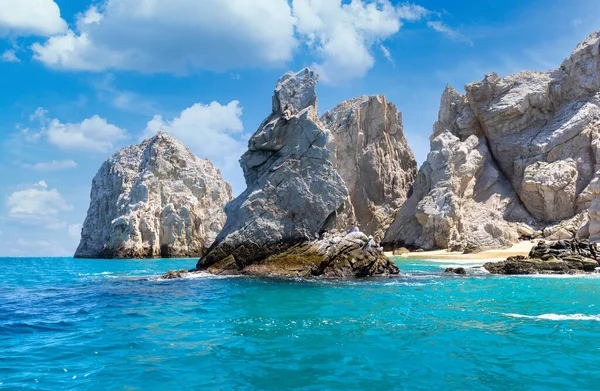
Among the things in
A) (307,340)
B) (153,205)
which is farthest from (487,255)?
(153,205)

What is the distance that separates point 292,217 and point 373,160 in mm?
50537

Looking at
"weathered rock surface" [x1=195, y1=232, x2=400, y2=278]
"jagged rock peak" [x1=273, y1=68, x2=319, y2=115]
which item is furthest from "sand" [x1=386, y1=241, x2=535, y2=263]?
"jagged rock peak" [x1=273, y1=68, x2=319, y2=115]

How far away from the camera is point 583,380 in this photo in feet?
27.8

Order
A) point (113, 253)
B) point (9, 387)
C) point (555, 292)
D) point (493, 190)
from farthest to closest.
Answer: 1. point (113, 253)
2. point (493, 190)
3. point (555, 292)
4. point (9, 387)

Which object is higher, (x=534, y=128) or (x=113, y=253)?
(x=534, y=128)

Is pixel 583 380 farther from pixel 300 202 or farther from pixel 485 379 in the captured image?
pixel 300 202

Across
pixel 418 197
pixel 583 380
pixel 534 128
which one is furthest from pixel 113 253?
pixel 583 380

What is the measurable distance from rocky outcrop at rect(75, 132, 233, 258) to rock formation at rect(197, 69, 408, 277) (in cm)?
5076

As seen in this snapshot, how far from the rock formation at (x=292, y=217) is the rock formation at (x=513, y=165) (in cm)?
3346

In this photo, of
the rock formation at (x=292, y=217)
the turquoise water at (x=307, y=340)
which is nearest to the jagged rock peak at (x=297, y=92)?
the rock formation at (x=292, y=217)

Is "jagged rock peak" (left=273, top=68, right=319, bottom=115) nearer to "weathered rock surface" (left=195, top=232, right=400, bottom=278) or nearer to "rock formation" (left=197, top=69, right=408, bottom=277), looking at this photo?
"rock formation" (left=197, top=69, right=408, bottom=277)

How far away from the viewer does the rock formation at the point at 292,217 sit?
90.9ft

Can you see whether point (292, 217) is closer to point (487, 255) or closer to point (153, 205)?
point (487, 255)

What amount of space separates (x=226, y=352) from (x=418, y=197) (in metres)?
58.8
